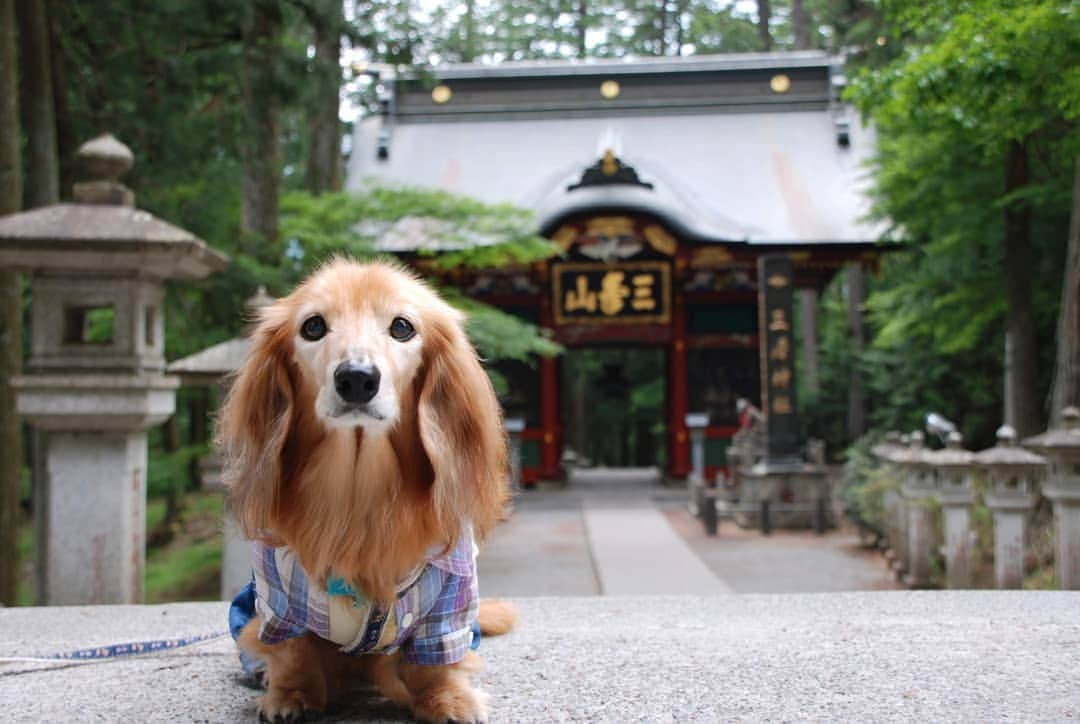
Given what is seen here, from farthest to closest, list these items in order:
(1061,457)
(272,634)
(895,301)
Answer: (895,301), (1061,457), (272,634)

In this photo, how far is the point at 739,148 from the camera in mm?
17719

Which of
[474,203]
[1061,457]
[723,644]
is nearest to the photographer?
[723,644]

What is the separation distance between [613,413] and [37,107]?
2385cm

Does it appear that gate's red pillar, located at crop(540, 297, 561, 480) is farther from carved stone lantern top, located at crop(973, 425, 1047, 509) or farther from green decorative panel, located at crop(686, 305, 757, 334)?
carved stone lantern top, located at crop(973, 425, 1047, 509)

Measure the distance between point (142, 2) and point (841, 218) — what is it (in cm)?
1147

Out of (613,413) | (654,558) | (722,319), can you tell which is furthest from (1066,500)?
(613,413)

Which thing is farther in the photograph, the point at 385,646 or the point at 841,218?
the point at 841,218

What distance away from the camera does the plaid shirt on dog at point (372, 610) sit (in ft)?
6.78

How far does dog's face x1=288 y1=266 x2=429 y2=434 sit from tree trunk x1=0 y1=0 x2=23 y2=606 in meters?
4.73

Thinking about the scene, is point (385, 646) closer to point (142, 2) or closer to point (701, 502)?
point (142, 2)

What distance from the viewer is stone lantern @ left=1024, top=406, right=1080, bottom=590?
15.0 ft

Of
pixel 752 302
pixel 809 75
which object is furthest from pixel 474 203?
pixel 809 75

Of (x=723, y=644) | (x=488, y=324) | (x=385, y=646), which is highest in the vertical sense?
(x=488, y=324)

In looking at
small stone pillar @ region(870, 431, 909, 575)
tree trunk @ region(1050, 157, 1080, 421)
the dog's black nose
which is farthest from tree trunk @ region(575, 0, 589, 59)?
the dog's black nose
